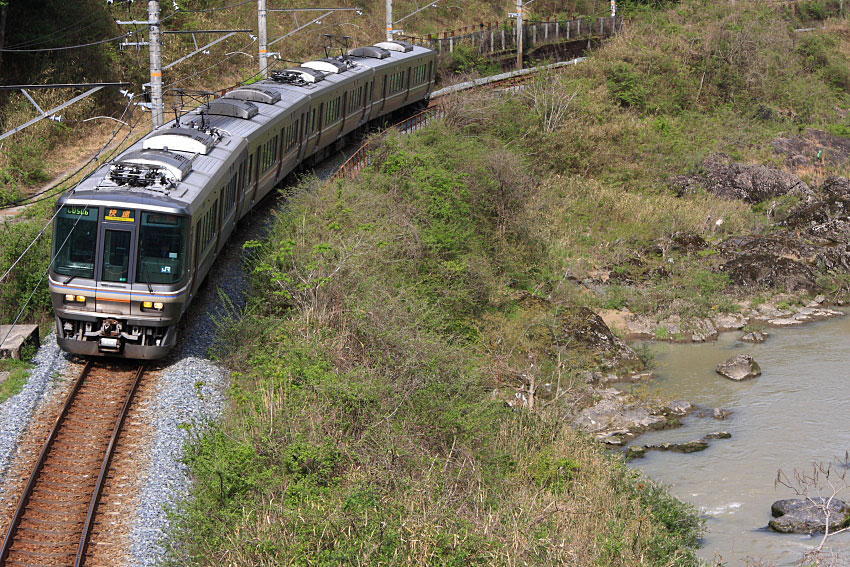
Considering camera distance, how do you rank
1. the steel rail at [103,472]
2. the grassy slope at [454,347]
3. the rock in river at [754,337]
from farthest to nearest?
1. the rock in river at [754,337]
2. the grassy slope at [454,347]
3. the steel rail at [103,472]

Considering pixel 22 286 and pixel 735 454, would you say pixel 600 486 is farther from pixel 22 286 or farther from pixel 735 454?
pixel 22 286

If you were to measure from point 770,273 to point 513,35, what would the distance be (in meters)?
27.4

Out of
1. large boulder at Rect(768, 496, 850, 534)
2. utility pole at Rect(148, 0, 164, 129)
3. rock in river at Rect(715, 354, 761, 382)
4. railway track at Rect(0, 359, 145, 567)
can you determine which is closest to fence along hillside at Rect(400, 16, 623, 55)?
rock in river at Rect(715, 354, 761, 382)

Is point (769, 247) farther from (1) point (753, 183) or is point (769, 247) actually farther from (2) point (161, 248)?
(2) point (161, 248)

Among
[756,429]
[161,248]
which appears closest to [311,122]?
[161,248]

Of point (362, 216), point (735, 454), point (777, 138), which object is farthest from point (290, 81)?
point (777, 138)

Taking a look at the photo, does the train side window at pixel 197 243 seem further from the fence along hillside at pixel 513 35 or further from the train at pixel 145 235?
the fence along hillside at pixel 513 35

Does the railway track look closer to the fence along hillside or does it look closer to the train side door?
the train side door

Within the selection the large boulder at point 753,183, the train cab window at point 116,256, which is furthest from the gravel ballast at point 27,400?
the large boulder at point 753,183

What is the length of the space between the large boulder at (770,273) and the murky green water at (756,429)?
247 centimetres

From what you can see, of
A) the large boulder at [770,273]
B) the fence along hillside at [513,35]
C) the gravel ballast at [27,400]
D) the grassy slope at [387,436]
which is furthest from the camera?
the fence along hillside at [513,35]

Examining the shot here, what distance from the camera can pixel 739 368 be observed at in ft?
89.4

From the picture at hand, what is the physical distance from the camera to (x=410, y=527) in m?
11.5

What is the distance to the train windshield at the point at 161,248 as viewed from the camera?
53.4ft
